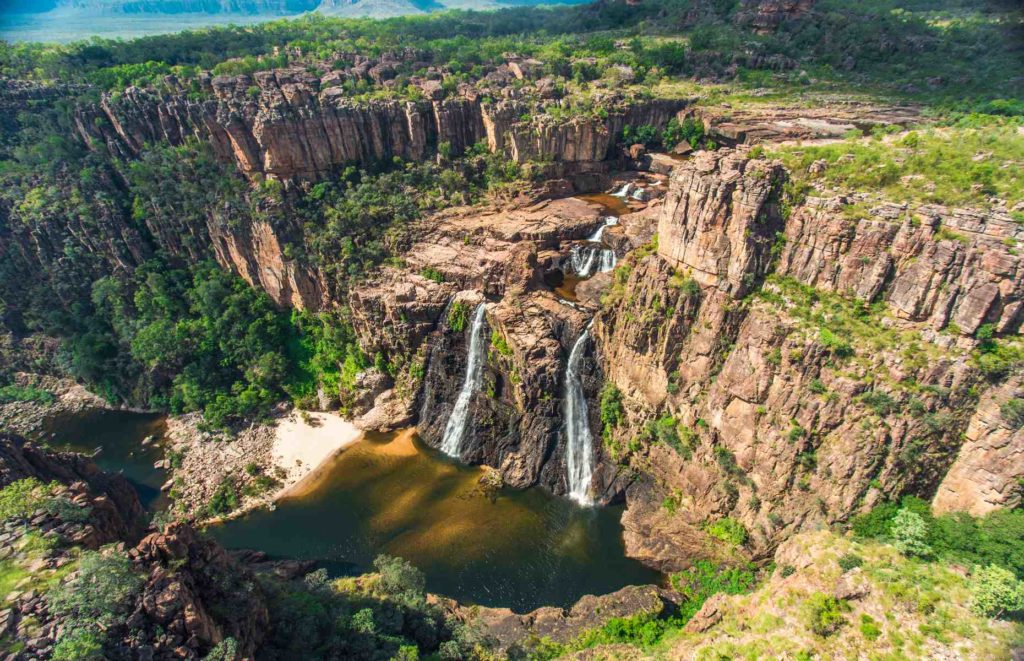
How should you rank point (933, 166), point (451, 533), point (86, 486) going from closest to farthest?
point (86, 486)
point (933, 166)
point (451, 533)

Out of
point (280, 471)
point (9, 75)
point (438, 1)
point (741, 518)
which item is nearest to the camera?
point (741, 518)

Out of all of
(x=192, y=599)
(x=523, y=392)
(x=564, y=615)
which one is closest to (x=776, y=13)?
(x=523, y=392)

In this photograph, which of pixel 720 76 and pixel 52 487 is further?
pixel 720 76

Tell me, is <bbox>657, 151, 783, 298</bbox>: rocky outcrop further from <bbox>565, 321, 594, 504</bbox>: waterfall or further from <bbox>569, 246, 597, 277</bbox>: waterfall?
<bbox>569, 246, 597, 277</bbox>: waterfall

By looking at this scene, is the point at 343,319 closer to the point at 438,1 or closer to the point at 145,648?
the point at 145,648

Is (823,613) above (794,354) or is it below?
below

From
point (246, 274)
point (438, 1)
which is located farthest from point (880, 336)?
point (438, 1)

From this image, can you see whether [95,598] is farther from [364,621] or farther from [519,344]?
[519,344]
